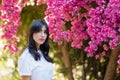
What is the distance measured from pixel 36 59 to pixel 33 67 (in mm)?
62

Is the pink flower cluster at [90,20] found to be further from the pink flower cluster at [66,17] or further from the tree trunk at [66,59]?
the tree trunk at [66,59]

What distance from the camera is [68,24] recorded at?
480 centimetres

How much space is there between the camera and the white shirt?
2.76 meters

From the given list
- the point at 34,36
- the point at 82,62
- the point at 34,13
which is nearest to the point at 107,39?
the point at 34,36

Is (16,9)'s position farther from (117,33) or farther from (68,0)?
(117,33)

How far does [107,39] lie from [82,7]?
19.9 inches

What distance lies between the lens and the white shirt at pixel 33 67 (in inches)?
108

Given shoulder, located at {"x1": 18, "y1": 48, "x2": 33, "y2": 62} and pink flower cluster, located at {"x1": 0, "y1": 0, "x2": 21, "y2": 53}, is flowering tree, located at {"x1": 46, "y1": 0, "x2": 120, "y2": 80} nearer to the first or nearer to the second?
pink flower cluster, located at {"x1": 0, "y1": 0, "x2": 21, "y2": 53}

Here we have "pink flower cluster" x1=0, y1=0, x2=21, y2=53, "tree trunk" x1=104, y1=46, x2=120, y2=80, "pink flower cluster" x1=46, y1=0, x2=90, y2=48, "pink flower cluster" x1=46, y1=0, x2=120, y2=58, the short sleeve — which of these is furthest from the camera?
"tree trunk" x1=104, y1=46, x2=120, y2=80

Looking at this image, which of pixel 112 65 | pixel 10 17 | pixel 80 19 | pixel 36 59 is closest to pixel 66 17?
pixel 80 19

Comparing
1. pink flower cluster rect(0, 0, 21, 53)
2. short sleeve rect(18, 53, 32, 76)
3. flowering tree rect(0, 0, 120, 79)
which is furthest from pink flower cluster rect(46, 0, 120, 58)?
short sleeve rect(18, 53, 32, 76)

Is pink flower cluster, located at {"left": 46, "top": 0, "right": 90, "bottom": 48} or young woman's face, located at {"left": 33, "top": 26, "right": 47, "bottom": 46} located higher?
young woman's face, located at {"left": 33, "top": 26, "right": 47, "bottom": 46}

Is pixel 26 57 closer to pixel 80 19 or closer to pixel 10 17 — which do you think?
pixel 80 19

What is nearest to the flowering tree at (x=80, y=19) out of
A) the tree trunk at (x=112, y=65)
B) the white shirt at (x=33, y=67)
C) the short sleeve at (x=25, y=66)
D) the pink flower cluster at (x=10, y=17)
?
the pink flower cluster at (x=10, y=17)
